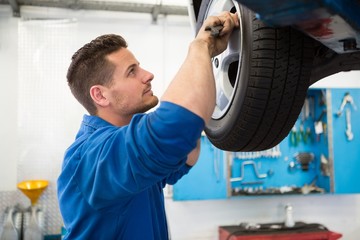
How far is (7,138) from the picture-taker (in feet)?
10.0

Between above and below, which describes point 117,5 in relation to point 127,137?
above

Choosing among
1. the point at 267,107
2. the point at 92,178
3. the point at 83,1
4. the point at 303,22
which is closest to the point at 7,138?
the point at 83,1

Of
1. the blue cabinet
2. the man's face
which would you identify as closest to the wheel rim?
the man's face

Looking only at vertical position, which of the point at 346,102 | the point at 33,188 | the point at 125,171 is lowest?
the point at 33,188

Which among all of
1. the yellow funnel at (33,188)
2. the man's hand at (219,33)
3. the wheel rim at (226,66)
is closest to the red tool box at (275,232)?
the yellow funnel at (33,188)

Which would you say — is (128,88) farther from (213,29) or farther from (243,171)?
(243,171)

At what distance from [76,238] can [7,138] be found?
7.90ft

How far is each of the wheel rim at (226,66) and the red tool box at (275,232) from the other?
2.06 meters

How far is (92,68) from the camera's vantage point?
1120 millimetres

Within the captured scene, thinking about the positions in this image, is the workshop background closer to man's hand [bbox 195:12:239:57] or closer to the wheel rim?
the wheel rim

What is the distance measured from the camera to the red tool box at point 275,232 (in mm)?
2832

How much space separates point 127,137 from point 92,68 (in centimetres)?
50

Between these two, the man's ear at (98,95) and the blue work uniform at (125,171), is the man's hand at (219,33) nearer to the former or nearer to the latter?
the blue work uniform at (125,171)

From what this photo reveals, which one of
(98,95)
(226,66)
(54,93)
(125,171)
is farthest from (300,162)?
(125,171)
